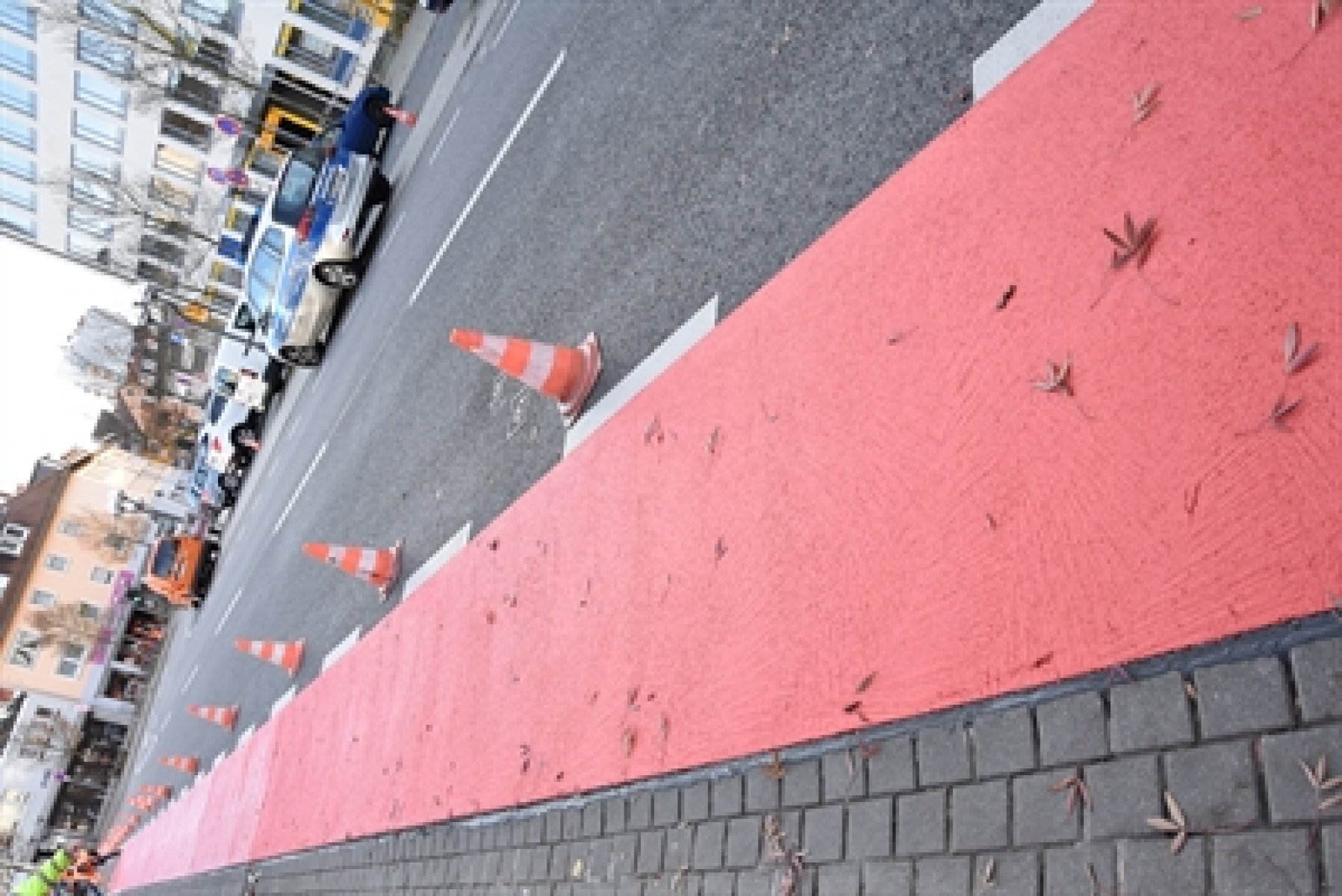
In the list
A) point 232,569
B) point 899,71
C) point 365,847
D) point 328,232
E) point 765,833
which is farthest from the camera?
point 232,569

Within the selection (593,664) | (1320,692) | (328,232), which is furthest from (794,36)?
(328,232)

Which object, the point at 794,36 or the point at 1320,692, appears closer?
the point at 1320,692

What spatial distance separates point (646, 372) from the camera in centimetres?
614

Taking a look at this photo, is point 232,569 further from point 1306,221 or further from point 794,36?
point 1306,221

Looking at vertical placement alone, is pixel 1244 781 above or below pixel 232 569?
below

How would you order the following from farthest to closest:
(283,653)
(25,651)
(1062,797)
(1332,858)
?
(25,651), (283,653), (1062,797), (1332,858)

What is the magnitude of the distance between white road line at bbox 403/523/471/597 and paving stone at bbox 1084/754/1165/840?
607 centimetres

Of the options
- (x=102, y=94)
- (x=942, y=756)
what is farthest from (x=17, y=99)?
(x=942, y=756)

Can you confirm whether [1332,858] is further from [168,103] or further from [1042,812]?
[168,103]

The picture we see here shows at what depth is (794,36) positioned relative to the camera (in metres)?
5.71

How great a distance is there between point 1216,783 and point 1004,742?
650mm

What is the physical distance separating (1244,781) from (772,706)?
1.80 metres

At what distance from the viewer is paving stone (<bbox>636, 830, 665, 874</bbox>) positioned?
171 inches

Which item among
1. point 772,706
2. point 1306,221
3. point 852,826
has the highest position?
point 1306,221
